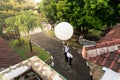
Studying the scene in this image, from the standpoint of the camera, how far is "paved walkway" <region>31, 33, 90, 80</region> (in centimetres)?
1792

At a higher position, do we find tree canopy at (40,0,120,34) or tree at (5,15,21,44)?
tree canopy at (40,0,120,34)

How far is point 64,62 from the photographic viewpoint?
20.4 metres

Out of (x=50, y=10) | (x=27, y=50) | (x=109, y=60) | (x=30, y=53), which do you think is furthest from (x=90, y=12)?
(x=109, y=60)

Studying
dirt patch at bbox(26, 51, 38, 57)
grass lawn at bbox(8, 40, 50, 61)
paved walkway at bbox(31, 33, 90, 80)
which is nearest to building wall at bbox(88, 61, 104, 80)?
paved walkway at bbox(31, 33, 90, 80)

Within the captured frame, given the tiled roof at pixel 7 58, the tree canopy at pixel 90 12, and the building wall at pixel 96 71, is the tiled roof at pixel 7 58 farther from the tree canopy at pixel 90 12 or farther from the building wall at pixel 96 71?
the tree canopy at pixel 90 12

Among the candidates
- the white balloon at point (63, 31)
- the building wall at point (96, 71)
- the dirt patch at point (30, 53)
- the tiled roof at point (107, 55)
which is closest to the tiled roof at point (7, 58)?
the white balloon at point (63, 31)

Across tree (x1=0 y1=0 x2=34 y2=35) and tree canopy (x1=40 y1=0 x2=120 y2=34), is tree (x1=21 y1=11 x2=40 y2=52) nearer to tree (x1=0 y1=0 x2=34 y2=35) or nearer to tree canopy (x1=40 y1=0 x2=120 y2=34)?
tree canopy (x1=40 y1=0 x2=120 y2=34)

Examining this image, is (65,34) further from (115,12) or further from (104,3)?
(115,12)

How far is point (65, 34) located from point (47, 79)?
361 cm

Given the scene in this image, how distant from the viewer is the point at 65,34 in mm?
8484

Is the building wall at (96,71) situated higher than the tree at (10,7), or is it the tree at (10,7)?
the tree at (10,7)

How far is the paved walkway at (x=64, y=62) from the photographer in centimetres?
1792

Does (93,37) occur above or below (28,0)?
below

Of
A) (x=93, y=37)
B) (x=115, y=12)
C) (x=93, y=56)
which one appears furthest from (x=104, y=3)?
(x=93, y=56)
